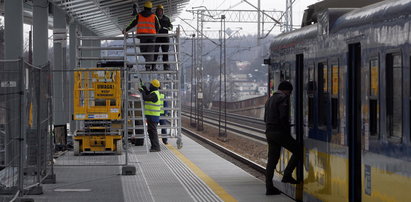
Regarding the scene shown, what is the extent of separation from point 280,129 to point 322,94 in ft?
6.46

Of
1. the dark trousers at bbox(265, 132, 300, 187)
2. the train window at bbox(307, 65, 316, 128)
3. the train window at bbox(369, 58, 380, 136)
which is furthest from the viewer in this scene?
the dark trousers at bbox(265, 132, 300, 187)

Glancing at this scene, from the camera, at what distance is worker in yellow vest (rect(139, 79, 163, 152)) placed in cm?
2220

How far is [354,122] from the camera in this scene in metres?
9.38

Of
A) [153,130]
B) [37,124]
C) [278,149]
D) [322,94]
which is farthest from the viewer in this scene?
[153,130]

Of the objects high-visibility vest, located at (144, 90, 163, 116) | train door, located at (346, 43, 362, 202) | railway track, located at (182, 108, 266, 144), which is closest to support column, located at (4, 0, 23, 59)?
high-visibility vest, located at (144, 90, 163, 116)

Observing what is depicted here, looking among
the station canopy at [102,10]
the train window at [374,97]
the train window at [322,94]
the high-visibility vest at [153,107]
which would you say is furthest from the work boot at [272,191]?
the station canopy at [102,10]

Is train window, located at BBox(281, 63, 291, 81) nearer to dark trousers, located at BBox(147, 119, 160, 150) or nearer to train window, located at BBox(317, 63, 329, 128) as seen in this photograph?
train window, located at BBox(317, 63, 329, 128)

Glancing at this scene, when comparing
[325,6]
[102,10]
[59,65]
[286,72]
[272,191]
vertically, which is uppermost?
[102,10]

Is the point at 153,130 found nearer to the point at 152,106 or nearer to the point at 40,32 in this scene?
the point at 152,106

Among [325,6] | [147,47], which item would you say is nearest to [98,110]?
[147,47]

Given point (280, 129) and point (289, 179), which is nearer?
point (289, 179)

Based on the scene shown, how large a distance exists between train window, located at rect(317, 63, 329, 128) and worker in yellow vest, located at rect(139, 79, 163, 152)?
11.5 meters

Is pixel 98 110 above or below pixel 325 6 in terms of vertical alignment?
below

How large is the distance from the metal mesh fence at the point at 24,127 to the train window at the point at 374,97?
→ 411 cm
